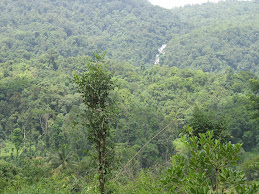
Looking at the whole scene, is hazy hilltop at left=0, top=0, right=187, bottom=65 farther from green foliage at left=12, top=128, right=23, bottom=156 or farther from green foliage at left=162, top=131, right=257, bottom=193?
green foliage at left=162, top=131, right=257, bottom=193

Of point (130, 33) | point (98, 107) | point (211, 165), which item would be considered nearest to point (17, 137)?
point (98, 107)

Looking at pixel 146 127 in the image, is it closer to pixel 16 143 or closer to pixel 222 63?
pixel 16 143

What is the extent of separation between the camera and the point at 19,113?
36.4m

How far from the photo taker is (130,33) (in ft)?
283

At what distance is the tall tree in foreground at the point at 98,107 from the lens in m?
4.04

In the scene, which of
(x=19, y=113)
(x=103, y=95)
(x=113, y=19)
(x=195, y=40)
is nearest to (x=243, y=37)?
(x=195, y=40)

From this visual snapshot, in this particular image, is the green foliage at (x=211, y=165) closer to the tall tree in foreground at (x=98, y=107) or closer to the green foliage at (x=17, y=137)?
the tall tree in foreground at (x=98, y=107)

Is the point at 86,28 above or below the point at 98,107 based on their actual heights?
below

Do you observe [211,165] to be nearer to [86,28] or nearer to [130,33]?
[130,33]

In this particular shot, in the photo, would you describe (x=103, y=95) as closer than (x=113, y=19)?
Yes

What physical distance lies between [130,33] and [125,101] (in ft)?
167

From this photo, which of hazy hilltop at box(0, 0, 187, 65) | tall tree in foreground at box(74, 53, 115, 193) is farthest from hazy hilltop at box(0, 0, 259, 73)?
tall tree in foreground at box(74, 53, 115, 193)

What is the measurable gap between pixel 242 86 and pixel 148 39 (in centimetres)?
4748

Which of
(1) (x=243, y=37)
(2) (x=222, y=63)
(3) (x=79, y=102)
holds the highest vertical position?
(1) (x=243, y=37)
